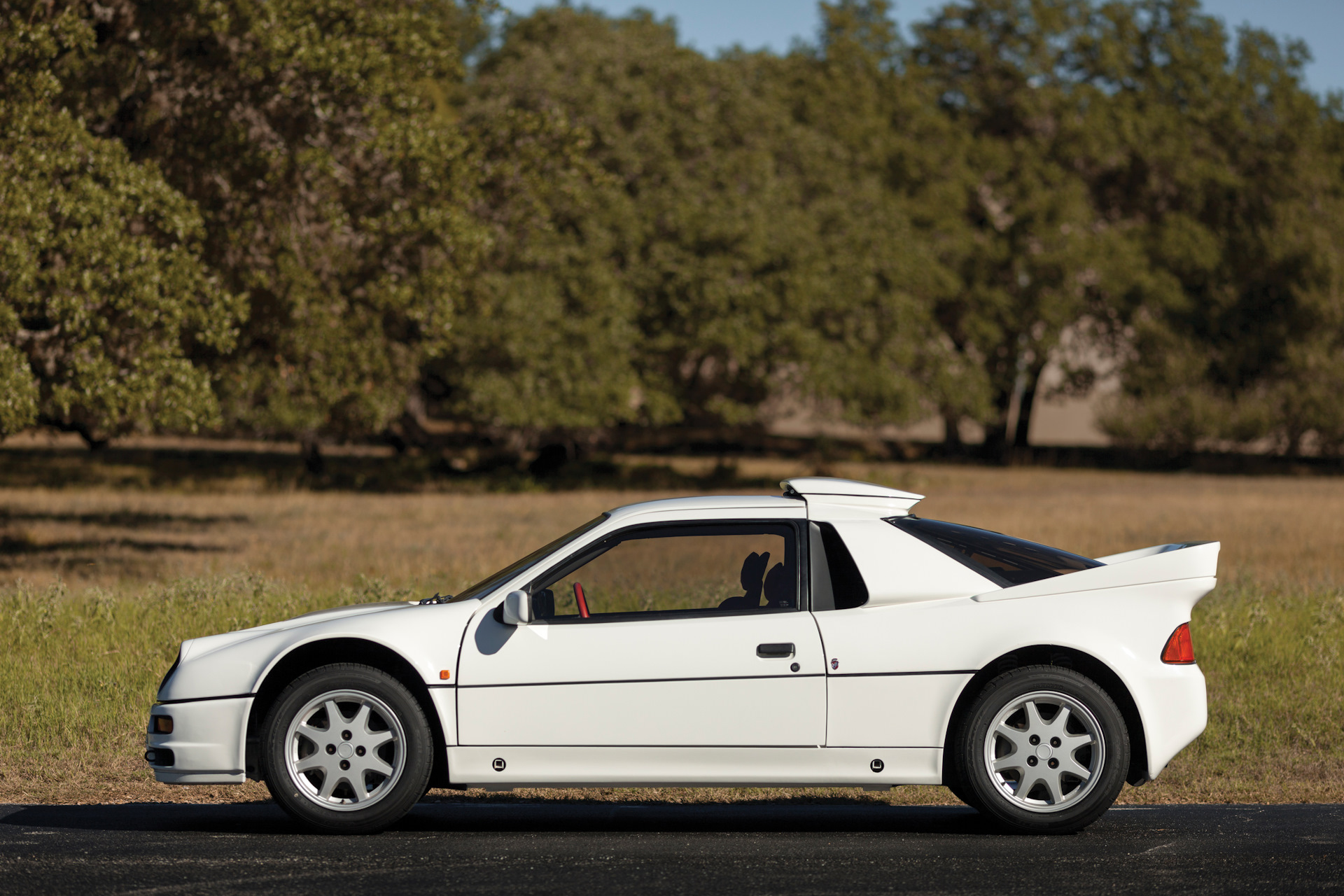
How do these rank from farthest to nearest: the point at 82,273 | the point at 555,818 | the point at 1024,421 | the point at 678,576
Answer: the point at 1024,421
the point at 678,576
the point at 82,273
the point at 555,818

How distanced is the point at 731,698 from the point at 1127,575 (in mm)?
1869

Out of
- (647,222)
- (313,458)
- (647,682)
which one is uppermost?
(647,222)

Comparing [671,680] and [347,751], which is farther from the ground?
[671,680]

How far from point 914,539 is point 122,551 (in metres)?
16.0

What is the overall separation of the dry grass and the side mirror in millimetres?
1822

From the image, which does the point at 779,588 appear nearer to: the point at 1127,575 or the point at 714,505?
the point at 714,505

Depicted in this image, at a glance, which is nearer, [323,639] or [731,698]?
[731,698]

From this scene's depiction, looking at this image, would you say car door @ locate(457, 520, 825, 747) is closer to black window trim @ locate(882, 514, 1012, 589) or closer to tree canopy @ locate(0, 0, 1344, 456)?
black window trim @ locate(882, 514, 1012, 589)

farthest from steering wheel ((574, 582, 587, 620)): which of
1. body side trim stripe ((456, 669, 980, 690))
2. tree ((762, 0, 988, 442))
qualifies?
tree ((762, 0, 988, 442))

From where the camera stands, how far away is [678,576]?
14.9 m

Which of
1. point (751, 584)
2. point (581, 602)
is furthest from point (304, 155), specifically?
point (751, 584)

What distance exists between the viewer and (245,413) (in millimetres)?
31188

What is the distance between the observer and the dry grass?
25.9 feet

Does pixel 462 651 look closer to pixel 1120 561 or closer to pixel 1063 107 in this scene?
pixel 1120 561
